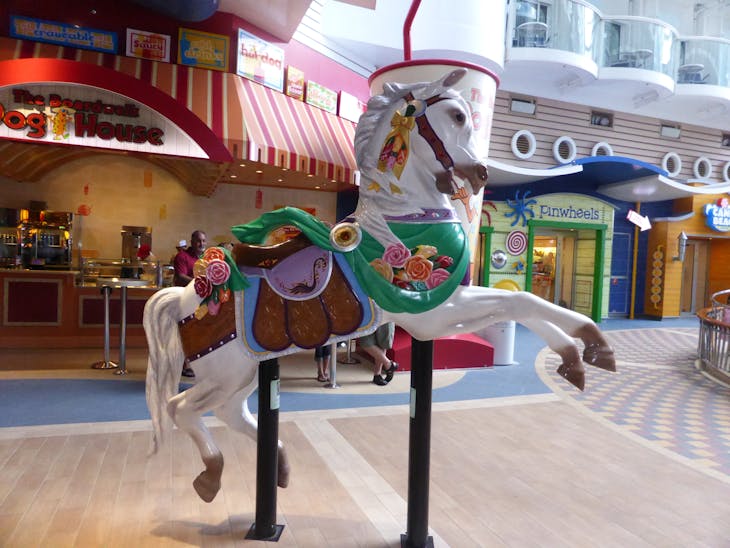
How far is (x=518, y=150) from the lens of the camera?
11102mm

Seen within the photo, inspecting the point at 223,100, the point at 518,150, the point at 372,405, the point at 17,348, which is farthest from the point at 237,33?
the point at 518,150

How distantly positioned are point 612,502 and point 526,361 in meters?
4.26

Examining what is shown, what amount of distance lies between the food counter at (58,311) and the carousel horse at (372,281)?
4.82 m

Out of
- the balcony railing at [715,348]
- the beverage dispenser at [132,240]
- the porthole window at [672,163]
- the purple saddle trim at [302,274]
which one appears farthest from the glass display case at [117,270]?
the porthole window at [672,163]

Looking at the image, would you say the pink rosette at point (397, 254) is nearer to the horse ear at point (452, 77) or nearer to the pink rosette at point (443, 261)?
the pink rosette at point (443, 261)

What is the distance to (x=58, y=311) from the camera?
6.79m

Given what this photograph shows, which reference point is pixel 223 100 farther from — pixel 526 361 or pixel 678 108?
pixel 678 108

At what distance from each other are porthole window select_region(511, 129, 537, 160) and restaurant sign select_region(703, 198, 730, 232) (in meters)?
5.01

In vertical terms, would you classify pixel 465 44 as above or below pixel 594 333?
above

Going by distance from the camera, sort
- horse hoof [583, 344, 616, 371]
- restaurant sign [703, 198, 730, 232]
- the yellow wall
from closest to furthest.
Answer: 1. horse hoof [583, 344, 616, 371]
2. the yellow wall
3. restaurant sign [703, 198, 730, 232]

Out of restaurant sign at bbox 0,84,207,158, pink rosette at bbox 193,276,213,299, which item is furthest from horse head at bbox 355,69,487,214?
restaurant sign at bbox 0,84,207,158

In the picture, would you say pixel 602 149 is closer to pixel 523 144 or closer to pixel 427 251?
pixel 523 144

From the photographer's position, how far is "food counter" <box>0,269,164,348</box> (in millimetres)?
6637

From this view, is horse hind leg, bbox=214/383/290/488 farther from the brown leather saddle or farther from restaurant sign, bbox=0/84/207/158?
restaurant sign, bbox=0/84/207/158
